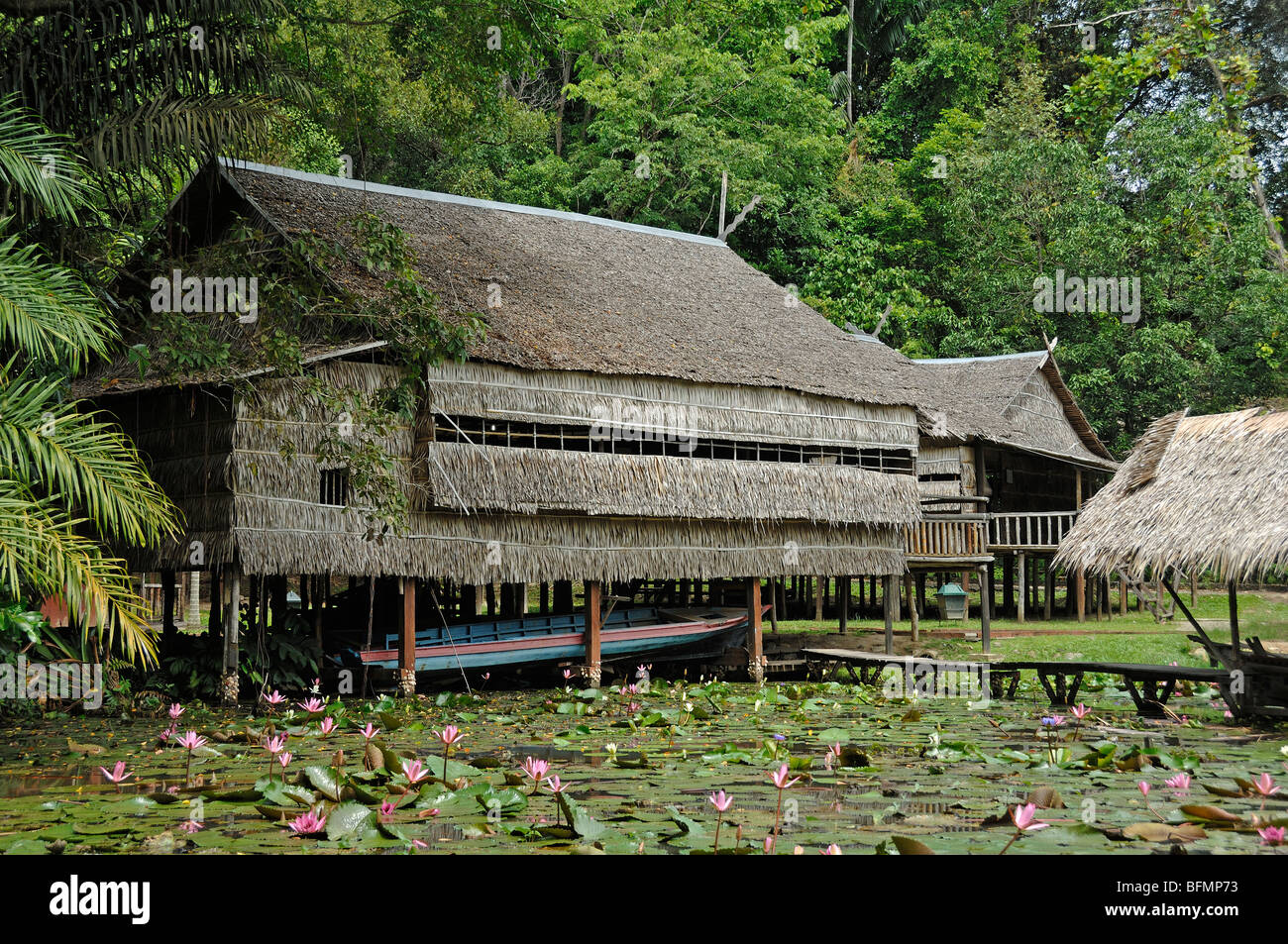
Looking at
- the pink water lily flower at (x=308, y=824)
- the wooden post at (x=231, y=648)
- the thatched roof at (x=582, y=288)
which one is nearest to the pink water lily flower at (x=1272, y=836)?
the pink water lily flower at (x=308, y=824)

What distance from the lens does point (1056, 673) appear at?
1375cm

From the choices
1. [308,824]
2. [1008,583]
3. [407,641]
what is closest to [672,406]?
[407,641]

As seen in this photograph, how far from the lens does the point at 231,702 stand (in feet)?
44.4

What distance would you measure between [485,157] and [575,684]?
2031cm

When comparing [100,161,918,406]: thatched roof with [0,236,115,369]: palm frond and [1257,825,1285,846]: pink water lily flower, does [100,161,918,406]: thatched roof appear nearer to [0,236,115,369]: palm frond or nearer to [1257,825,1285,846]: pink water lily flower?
[0,236,115,369]: palm frond

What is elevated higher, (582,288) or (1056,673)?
(582,288)

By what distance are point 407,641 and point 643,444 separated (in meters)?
4.62

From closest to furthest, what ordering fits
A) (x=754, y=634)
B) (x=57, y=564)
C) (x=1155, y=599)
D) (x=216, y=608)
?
(x=57, y=564) < (x=216, y=608) < (x=754, y=634) < (x=1155, y=599)

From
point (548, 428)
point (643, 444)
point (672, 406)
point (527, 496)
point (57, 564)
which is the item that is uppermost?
point (672, 406)

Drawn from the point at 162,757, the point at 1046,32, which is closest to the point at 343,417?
the point at 162,757

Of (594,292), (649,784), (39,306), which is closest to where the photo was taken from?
(649,784)

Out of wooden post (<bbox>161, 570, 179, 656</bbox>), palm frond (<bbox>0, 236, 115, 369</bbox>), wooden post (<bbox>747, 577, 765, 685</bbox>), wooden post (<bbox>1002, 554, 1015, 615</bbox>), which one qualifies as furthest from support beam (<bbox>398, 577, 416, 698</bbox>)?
wooden post (<bbox>1002, 554, 1015, 615</bbox>)

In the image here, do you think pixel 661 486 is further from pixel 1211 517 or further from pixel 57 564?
pixel 57 564
